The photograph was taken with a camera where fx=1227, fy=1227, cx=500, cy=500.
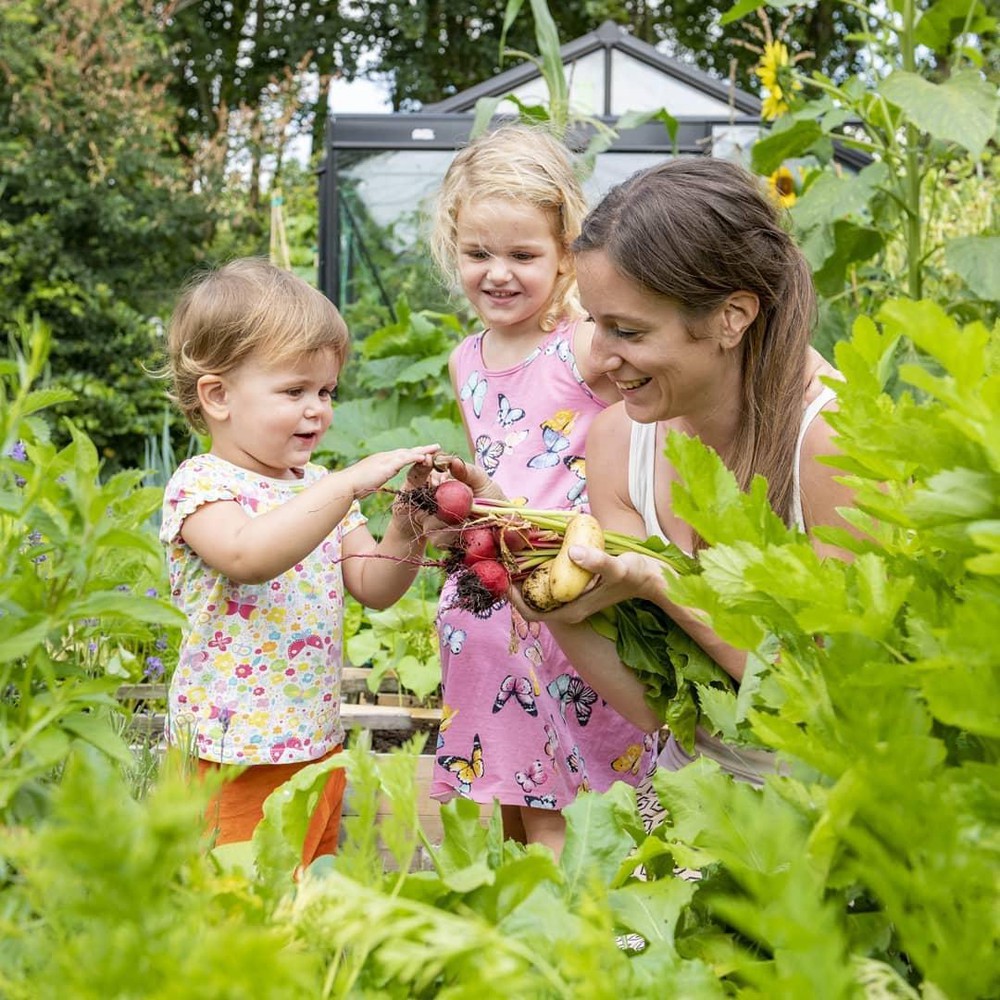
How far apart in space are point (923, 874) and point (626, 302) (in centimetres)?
146

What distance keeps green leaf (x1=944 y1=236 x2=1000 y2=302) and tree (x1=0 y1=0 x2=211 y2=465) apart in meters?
7.52

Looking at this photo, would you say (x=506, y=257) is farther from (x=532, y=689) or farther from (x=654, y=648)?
(x=654, y=648)

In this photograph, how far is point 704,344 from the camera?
6.51 feet

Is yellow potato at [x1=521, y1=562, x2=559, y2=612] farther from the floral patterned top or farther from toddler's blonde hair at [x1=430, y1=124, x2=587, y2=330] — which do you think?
toddler's blonde hair at [x1=430, y1=124, x2=587, y2=330]

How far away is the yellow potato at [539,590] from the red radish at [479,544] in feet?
0.26

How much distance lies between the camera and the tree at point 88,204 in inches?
392

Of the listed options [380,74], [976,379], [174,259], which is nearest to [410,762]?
[976,379]

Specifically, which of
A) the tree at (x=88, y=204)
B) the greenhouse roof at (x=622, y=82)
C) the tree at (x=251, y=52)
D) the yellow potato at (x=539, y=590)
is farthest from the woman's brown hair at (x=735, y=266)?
the tree at (x=251, y=52)

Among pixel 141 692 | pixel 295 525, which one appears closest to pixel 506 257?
pixel 295 525

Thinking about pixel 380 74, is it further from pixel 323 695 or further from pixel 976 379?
pixel 976 379

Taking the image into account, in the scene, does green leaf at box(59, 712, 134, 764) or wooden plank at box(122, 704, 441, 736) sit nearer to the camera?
green leaf at box(59, 712, 134, 764)

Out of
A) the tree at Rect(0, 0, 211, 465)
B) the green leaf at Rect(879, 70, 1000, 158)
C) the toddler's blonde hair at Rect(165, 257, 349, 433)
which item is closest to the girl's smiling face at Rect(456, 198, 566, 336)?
the toddler's blonde hair at Rect(165, 257, 349, 433)

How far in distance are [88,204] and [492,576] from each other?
370 inches

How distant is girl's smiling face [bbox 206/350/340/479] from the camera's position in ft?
7.45
